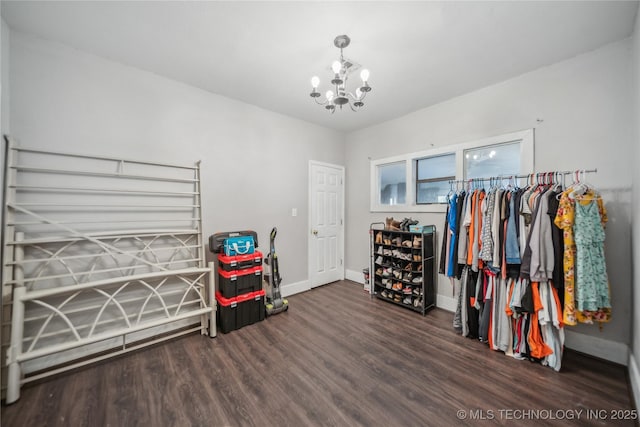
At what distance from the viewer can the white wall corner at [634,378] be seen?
157 centimetres

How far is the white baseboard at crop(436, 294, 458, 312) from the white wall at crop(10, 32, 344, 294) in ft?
6.39

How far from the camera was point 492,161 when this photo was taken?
113 inches

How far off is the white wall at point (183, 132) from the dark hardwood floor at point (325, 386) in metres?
1.45

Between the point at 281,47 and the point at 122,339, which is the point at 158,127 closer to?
the point at 281,47

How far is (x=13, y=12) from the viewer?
1.74 metres

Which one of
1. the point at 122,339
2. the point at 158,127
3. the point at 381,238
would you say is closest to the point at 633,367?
the point at 381,238

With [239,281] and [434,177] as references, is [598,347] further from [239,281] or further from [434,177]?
[239,281]

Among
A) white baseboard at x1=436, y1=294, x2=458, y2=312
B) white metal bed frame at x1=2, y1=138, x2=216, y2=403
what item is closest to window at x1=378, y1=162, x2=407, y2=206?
white baseboard at x1=436, y1=294, x2=458, y2=312

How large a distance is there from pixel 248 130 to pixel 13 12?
78.3 inches

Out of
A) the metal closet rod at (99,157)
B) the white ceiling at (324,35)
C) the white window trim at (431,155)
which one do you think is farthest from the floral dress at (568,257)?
the metal closet rod at (99,157)

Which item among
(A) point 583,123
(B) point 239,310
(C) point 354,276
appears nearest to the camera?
(A) point 583,123

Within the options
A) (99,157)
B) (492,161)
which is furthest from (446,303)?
(99,157)

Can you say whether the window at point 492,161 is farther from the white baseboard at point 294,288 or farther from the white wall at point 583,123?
the white baseboard at point 294,288

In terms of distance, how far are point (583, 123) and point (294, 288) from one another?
3.75 metres
